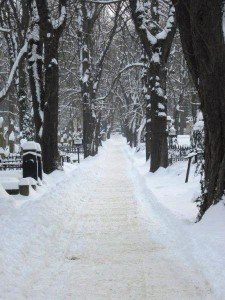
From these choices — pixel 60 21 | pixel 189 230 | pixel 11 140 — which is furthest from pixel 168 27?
pixel 11 140

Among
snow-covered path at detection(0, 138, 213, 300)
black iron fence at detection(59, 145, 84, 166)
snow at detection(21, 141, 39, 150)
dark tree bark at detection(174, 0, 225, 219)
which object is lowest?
black iron fence at detection(59, 145, 84, 166)

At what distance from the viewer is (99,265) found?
19.5 ft

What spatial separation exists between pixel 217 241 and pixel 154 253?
99cm

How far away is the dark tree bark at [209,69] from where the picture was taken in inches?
275

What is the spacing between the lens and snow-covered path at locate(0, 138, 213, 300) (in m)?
4.84

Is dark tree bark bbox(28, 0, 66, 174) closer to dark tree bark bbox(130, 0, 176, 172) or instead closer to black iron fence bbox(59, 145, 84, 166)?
dark tree bark bbox(130, 0, 176, 172)

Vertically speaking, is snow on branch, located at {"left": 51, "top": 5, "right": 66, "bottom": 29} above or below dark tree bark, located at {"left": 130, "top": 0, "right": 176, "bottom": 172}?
above

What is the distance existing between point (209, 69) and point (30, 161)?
7.20 metres

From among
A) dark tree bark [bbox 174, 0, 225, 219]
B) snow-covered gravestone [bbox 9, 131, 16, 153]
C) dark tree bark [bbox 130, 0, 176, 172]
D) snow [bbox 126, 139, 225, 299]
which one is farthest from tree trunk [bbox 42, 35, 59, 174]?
snow-covered gravestone [bbox 9, 131, 16, 153]

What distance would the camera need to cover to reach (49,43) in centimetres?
1598

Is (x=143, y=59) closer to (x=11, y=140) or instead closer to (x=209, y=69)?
(x=209, y=69)

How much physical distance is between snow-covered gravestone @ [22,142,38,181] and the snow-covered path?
320 cm

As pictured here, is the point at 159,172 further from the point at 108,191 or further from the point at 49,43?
the point at 49,43

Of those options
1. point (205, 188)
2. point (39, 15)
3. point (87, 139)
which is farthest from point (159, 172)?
point (87, 139)
